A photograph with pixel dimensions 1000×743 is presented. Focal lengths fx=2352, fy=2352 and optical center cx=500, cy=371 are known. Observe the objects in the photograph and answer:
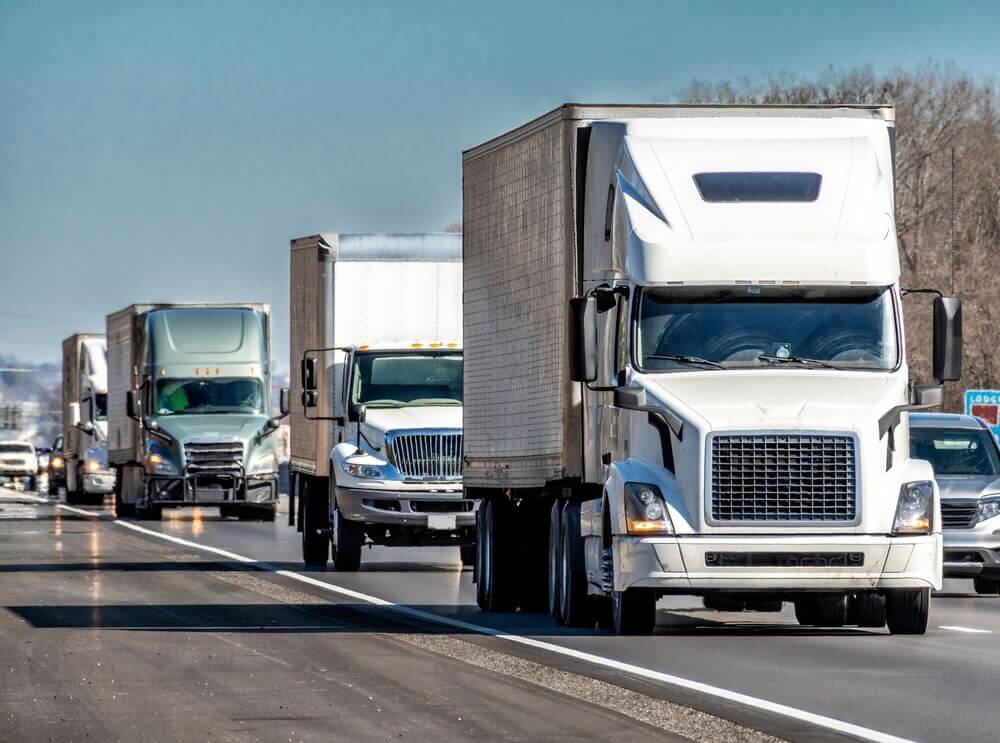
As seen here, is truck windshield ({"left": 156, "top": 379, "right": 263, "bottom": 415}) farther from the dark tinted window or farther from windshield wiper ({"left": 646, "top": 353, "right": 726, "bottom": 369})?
windshield wiper ({"left": 646, "top": 353, "right": 726, "bottom": 369})

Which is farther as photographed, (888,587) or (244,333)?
(244,333)

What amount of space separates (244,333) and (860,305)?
92.2ft

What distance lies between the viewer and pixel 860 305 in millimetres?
16844

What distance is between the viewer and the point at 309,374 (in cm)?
2783

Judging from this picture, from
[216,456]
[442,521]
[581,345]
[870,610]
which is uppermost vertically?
[581,345]

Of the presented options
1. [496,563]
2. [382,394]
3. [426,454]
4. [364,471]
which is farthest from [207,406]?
[496,563]

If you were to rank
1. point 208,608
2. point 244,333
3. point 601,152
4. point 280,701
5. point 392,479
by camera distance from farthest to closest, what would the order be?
point 244,333
point 392,479
point 208,608
point 601,152
point 280,701

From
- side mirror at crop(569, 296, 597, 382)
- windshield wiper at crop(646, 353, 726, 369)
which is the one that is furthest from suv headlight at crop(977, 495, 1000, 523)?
side mirror at crop(569, 296, 597, 382)

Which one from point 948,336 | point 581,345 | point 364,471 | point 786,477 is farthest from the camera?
point 364,471

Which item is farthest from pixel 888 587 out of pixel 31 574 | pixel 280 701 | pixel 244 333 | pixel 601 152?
pixel 244 333

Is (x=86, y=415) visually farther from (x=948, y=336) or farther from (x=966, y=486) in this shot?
(x=948, y=336)

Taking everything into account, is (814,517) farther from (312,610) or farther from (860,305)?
(312,610)

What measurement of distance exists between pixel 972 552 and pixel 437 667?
9020 mm

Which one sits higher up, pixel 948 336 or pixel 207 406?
pixel 207 406
